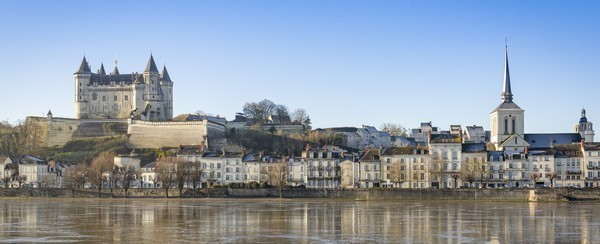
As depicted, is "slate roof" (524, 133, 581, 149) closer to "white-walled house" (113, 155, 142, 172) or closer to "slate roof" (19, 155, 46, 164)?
A: "white-walled house" (113, 155, 142, 172)

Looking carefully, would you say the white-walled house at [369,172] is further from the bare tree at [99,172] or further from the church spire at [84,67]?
→ the church spire at [84,67]

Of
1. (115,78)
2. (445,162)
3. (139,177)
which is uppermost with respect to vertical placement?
(115,78)

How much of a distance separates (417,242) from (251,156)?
55118 millimetres

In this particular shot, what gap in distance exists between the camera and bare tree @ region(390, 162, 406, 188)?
256 feet

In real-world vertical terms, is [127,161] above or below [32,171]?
above

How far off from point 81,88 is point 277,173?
47233 mm

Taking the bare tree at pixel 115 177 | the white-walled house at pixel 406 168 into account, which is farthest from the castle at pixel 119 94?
the white-walled house at pixel 406 168

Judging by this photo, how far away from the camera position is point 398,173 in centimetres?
7812

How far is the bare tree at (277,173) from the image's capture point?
3098 inches

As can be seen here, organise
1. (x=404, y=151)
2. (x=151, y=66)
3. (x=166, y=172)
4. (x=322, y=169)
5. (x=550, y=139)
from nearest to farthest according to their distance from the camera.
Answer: (x=166, y=172) < (x=404, y=151) < (x=322, y=169) < (x=550, y=139) < (x=151, y=66)

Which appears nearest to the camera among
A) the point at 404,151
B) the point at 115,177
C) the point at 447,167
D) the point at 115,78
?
the point at 447,167

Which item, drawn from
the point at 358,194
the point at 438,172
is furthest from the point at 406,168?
the point at 358,194

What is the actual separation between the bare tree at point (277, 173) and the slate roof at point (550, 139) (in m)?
24.5

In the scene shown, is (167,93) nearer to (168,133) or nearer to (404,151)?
(168,133)
